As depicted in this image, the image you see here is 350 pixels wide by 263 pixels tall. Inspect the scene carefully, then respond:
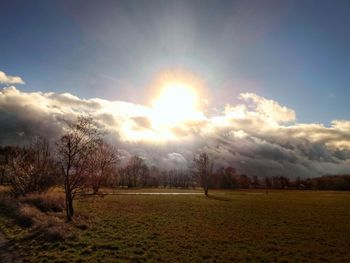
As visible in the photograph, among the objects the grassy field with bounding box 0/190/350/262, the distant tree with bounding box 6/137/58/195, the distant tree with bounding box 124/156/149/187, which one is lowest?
the grassy field with bounding box 0/190/350/262

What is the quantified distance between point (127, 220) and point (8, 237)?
12.2m

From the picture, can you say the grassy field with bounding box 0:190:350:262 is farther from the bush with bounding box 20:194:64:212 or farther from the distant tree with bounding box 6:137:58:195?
the distant tree with bounding box 6:137:58:195

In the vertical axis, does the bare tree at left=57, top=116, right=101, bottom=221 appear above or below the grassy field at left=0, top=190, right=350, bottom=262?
above

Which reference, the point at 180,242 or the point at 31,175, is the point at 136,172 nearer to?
the point at 31,175

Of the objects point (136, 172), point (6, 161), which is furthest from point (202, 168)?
point (136, 172)

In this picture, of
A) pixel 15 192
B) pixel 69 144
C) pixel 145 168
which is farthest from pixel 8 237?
pixel 145 168

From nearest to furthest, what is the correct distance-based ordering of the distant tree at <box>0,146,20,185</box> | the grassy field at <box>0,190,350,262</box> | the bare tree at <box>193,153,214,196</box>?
1. the grassy field at <box>0,190,350,262</box>
2. the distant tree at <box>0,146,20,185</box>
3. the bare tree at <box>193,153,214,196</box>

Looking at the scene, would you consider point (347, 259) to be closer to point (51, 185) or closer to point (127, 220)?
point (127, 220)

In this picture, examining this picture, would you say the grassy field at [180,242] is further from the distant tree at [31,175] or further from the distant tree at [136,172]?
the distant tree at [136,172]

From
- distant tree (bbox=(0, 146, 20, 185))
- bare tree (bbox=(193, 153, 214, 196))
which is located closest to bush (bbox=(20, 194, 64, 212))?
distant tree (bbox=(0, 146, 20, 185))

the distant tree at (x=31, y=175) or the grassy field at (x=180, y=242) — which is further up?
the distant tree at (x=31, y=175)

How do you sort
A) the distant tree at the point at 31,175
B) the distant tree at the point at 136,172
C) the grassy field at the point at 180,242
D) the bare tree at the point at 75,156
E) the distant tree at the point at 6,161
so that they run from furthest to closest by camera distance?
1. the distant tree at the point at 136,172
2. the distant tree at the point at 6,161
3. the distant tree at the point at 31,175
4. the bare tree at the point at 75,156
5. the grassy field at the point at 180,242

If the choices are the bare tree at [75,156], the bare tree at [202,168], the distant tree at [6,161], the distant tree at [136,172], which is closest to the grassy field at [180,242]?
the bare tree at [75,156]

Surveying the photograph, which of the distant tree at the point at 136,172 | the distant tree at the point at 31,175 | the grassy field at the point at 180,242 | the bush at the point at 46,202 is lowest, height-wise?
the grassy field at the point at 180,242
